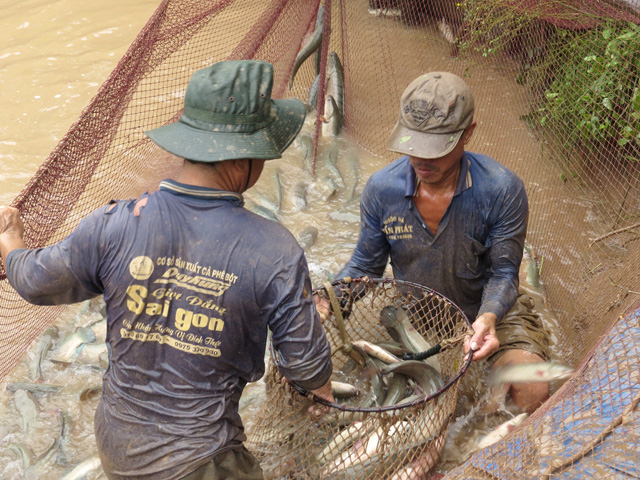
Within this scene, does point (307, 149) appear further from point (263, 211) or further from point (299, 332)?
point (299, 332)

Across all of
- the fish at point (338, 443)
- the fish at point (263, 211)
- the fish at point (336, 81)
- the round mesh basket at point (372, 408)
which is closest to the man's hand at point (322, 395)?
the round mesh basket at point (372, 408)

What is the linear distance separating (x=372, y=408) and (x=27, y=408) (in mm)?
2232

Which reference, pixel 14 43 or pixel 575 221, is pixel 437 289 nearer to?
pixel 575 221

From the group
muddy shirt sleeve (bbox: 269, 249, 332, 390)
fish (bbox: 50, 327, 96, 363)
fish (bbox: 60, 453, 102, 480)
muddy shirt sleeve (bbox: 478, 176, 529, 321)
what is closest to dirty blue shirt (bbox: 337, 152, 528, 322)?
muddy shirt sleeve (bbox: 478, 176, 529, 321)

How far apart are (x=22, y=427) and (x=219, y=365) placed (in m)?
1.95

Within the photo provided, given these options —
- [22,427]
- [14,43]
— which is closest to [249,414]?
[22,427]

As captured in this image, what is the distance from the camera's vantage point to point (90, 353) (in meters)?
3.74

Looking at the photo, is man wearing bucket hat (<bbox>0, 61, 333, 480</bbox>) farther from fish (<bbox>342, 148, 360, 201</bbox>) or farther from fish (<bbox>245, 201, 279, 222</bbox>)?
fish (<bbox>342, 148, 360, 201</bbox>)

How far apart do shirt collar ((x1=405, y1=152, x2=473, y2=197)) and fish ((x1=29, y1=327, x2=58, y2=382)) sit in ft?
8.20

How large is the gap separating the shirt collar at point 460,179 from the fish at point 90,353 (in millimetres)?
2145

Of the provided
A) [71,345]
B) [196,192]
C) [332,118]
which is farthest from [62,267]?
[332,118]

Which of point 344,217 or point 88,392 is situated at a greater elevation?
point 88,392

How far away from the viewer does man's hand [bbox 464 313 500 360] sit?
2.54 meters

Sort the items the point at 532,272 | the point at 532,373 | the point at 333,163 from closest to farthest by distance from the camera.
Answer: the point at 532,373, the point at 532,272, the point at 333,163
